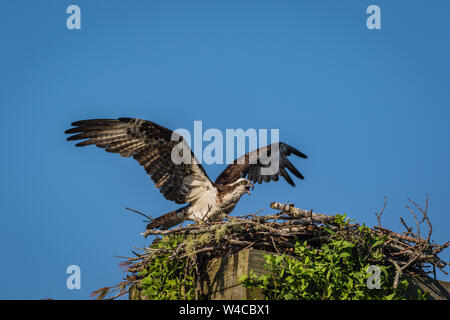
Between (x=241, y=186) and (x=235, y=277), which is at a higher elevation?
(x=241, y=186)

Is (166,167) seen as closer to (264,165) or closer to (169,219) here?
(169,219)

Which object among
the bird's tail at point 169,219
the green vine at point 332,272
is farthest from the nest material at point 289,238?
the bird's tail at point 169,219

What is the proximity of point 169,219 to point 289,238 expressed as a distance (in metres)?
3.05

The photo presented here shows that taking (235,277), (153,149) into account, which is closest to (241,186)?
(153,149)

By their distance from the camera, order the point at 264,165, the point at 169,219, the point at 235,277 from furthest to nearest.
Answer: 1. the point at 264,165
2. the point at 169,219
3. the point at 235,277

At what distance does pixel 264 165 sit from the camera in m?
10.7

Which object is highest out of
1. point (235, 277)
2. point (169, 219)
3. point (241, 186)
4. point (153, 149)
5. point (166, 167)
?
point (153, 149)

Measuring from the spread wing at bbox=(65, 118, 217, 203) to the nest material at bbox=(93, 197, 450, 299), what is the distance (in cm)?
232

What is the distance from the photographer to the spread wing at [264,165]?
10.3m

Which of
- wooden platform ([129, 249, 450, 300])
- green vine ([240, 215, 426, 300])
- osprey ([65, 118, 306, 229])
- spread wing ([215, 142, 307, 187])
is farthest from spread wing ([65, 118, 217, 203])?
green vine ([240, 215, 426, 300])

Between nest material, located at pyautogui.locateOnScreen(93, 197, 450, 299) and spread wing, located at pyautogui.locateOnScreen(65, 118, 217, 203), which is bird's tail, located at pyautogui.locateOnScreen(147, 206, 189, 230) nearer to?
spread wing, located at pyautogui.locateOnScreen(65, 118, 217, 203)

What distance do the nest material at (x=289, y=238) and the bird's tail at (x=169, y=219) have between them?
6.59 feet
